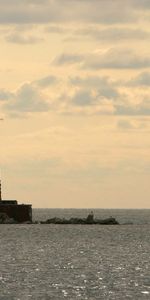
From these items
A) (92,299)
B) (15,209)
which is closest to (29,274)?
(92,299)

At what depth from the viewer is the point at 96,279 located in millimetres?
84625

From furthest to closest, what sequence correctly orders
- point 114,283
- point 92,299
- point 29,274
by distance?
point 29,274 < point 114,283 < point 92,299

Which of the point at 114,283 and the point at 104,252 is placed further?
the point at 104,252

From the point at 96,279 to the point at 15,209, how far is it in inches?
4494

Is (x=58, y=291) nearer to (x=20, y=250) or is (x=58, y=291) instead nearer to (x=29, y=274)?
(x=29, y=274)

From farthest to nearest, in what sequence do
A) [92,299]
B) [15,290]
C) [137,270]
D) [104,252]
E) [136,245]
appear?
1. [136,245]
2. [104,252]
3. [137,270]
4. [15,290]
5. [92,299]

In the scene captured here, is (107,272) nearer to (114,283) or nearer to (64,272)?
(64,272)

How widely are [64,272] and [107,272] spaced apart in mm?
3702

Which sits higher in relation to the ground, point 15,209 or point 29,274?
point 15,209

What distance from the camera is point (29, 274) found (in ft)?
290

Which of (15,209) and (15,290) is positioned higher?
(15,209)

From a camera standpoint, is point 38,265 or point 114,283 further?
point 38,265

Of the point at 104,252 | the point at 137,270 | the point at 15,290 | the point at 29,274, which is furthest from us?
the point at 104,252

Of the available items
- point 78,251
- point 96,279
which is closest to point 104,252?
point 78,251
